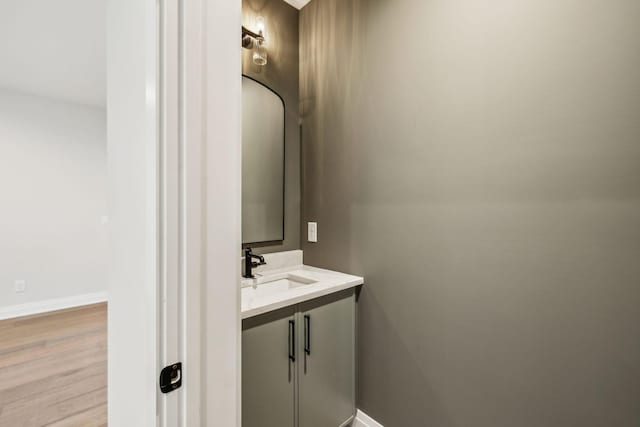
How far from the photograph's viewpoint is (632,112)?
2.73 feet

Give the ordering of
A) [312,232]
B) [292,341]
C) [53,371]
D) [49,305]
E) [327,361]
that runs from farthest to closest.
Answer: [49,305] < [53,371] < [312,232] < [327,361] < [292,341]

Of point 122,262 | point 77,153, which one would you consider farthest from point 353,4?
point 77,153

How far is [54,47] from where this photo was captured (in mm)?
2320

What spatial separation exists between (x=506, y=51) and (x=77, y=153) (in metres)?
4.64

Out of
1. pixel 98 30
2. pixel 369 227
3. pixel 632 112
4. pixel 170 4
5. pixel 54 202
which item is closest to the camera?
pixel 170 4

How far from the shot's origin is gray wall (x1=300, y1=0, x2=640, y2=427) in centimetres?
87

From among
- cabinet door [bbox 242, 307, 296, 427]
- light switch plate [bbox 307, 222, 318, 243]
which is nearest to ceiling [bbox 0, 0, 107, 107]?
light switch plate [bbox 307, 222, 318, 243]

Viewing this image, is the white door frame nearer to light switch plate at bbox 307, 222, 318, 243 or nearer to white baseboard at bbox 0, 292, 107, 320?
light switch plate at bbox 307, 222, 318, 243

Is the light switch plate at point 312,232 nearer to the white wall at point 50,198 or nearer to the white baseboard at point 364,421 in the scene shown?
the white baseboard at point 364,421

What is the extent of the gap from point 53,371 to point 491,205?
3.19 m

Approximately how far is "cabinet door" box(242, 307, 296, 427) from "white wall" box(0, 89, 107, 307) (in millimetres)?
3806

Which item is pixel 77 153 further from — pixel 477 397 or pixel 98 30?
pixel 477 397

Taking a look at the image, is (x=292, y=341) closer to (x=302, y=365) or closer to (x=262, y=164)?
(x=302, y=365)

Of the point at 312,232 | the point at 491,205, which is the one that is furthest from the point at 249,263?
the point at 491,205
